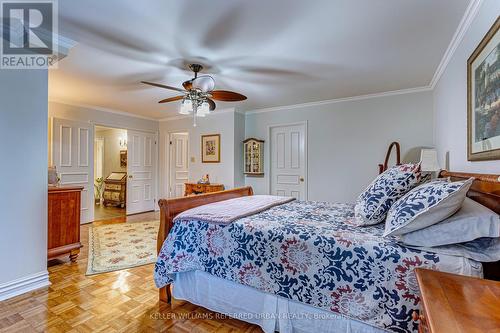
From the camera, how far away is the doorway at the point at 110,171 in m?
6.38

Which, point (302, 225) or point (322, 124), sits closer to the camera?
point (302, 225)

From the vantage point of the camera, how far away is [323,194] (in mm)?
4309

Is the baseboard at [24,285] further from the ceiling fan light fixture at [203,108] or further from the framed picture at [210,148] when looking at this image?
the framed picture at [210,148]

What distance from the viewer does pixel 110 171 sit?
23.5ft

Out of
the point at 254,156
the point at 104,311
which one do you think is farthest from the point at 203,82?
the point at 254,156

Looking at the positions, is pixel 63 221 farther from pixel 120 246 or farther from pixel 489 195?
pixel 489 195

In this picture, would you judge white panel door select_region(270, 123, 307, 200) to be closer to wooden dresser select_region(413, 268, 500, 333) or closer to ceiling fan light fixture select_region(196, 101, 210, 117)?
ceiling fan light fixture select_region(196, 101, 210, 117)

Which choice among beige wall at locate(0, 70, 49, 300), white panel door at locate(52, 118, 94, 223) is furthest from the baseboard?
white panel door at locate(52, 118, 94, 223)

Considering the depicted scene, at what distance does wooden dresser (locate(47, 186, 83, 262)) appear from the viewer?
262cm

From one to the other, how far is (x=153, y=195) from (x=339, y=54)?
199 inches

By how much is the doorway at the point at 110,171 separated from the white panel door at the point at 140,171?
25.7 inches

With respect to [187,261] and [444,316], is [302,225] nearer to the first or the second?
[187,261]

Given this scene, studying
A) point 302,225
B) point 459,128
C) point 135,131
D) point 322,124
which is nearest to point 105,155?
point 135,131

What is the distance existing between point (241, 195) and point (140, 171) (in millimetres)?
3519
